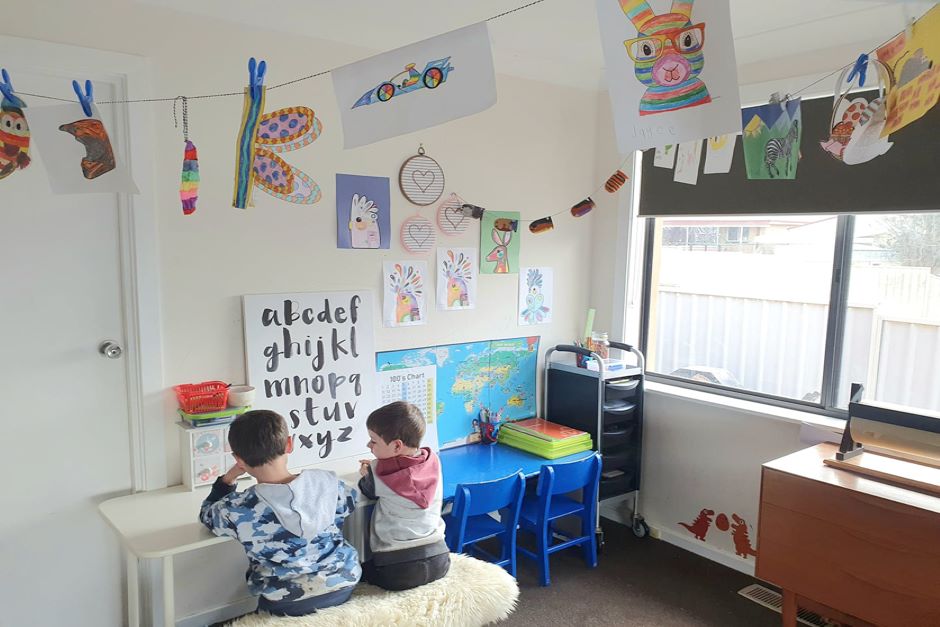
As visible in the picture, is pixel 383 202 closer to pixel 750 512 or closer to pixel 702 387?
pixel 702 387

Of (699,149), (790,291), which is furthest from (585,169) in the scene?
(790,291)

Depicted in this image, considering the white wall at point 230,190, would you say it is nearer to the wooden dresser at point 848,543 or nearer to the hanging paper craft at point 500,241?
the hanging paper craft at point 500,241

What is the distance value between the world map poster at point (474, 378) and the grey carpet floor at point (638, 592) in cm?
71

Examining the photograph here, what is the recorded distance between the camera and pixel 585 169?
143 inches

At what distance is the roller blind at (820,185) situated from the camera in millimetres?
2537

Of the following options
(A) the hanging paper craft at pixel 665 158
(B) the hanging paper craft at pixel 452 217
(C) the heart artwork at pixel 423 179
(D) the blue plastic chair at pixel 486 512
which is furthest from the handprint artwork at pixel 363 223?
(A) the hanging paper craft at pixel 665 158

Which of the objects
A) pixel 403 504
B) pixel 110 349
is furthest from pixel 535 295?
pixel 110 349

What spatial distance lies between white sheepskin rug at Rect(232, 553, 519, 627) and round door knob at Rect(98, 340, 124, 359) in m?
1.01

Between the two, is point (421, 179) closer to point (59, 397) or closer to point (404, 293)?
point (404, 293)

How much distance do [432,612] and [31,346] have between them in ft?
5.01

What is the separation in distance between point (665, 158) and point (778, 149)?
0.90m

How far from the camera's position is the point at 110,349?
2320 millimetres

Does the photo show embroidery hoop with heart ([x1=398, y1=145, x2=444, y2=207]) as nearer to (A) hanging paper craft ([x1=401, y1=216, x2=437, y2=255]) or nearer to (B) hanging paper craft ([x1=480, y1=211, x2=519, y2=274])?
(A) hanging paper craft ([x1=401, y1=216, x2=437, y2=255])

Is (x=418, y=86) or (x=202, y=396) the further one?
(x=202, y=396)
